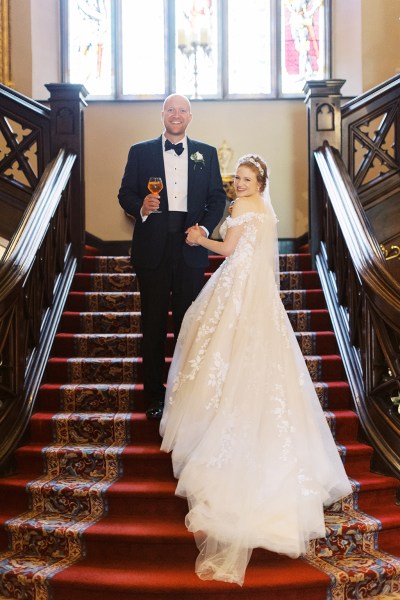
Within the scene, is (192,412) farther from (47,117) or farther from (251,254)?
(47,117)

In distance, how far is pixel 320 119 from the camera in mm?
6195

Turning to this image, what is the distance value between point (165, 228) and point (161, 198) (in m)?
0.17

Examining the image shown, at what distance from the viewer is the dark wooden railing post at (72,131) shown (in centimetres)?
612

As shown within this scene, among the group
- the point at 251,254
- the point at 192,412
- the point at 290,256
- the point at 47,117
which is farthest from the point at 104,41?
the point at 192,412

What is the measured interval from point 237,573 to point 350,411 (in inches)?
61.9

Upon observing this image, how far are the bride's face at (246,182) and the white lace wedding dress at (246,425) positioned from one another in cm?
12

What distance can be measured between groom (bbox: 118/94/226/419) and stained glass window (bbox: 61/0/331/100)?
4.51 meters

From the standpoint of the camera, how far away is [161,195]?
4.33m

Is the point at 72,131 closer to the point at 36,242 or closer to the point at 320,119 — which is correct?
Answer: the point at 36,242

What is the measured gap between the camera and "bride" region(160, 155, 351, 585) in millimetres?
3277

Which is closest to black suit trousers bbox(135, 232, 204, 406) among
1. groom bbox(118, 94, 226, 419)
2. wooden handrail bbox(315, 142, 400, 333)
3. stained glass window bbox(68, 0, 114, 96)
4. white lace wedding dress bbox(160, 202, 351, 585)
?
groom bbox(118, 94, 226, 419)

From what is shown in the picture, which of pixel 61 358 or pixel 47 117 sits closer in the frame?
pixel 61 358

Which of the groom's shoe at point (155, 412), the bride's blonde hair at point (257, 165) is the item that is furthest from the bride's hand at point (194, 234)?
the groom's shoe at point (155, 412)

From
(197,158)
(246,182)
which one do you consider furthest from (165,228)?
(246,182)
